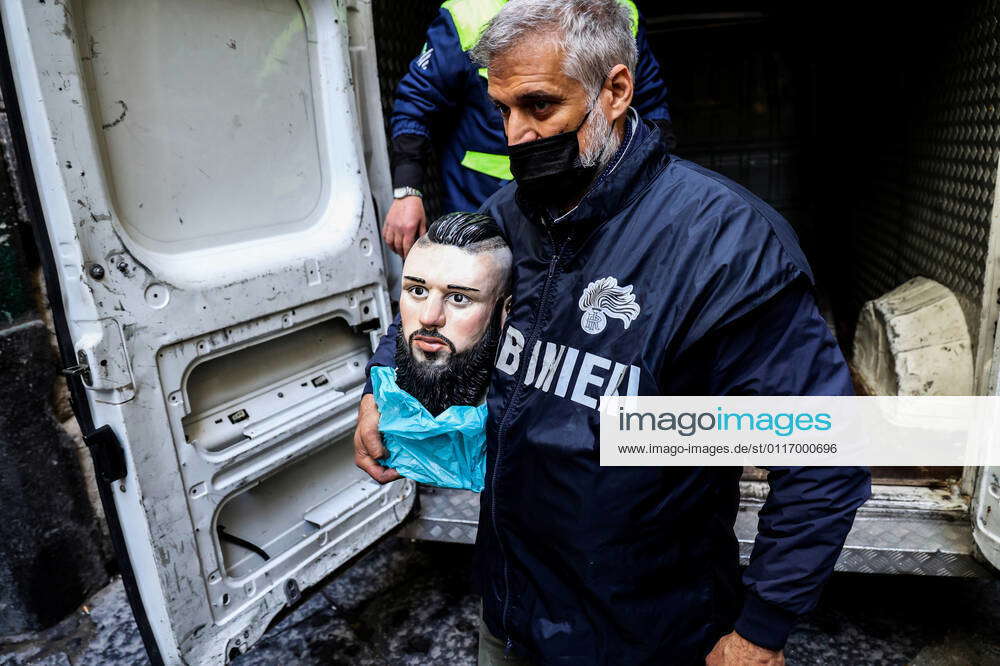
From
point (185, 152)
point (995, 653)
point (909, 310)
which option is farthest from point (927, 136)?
point (185, 152)

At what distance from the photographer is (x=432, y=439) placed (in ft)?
5.24

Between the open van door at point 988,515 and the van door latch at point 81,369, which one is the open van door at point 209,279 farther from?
the open van door at point 988,515

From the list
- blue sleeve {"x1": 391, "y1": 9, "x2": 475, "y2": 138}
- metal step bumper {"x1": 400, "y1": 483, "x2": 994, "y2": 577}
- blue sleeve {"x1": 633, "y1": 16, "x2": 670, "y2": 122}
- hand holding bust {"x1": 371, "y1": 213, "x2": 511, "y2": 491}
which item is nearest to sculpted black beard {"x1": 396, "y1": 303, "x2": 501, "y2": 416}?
hand holding bust {"x1": 371, "y1": 213, "x2": 511, "y2": 491}

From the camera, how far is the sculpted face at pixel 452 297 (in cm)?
148

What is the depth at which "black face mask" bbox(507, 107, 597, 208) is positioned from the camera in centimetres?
131

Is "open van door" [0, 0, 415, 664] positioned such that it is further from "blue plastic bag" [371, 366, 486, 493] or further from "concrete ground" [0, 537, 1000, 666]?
"blue plastic bag" [371, 366, 486, 493]

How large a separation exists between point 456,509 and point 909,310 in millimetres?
2271

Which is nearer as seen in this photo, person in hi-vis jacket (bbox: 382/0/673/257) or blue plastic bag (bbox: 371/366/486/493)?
blue plastic bag (bbox: 371/366/486/493)

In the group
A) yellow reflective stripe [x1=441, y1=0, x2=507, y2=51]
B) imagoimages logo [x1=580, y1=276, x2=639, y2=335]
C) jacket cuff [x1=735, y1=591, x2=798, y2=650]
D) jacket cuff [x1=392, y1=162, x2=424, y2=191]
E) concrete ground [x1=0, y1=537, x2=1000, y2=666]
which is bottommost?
concrete ground [x1=0, y1=537, x2=1000, y2=666]

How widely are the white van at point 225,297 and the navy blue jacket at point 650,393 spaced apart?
89 centimetres

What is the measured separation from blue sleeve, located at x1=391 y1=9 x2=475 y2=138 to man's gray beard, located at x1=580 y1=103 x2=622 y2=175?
4.57 feet

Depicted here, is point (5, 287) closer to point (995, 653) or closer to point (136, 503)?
point (136, 503)

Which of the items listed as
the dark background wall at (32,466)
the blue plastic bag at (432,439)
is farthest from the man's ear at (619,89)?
the dark background wall at (32,466)

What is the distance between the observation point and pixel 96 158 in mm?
1563
